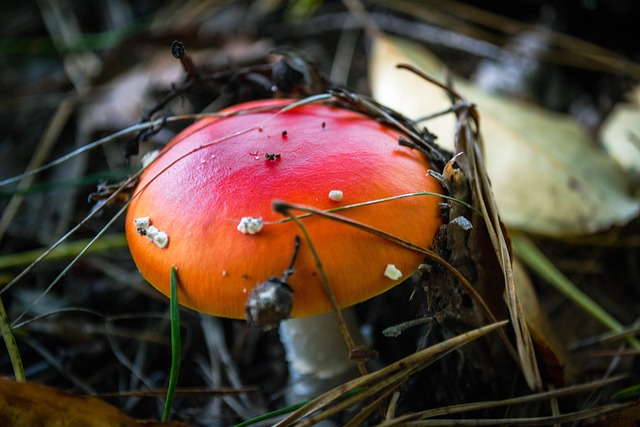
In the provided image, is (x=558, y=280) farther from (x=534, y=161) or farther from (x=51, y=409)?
(x=51, y=409)

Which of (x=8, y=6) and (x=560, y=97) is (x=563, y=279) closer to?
(x=560, y=97)

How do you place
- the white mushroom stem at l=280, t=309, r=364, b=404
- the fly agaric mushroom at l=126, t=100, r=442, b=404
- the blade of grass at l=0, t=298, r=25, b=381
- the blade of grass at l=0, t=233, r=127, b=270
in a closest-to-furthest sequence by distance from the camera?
the fly agaric mushroom at l=126, t=100, r=442, b=404, the blade of grass at l=0, t=298, r=25, b=381, the white mushroom stem at l=280, t=309, r=364, b=404, the blade of grass at l=0, t=233, r=127, b=270

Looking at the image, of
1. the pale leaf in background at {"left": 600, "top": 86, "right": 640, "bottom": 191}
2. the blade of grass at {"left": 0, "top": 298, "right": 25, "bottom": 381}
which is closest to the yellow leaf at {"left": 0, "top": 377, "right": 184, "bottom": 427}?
the blade of grass at {"left": 0, "top": 298, "right": 25, "bottom": 381}

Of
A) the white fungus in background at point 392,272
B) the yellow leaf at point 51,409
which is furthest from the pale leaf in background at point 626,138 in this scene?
the yellow leaf at point 51,409

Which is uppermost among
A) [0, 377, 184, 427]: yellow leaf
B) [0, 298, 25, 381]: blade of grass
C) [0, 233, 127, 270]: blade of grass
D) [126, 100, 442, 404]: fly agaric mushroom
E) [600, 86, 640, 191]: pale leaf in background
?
[600, 86, 640, 191]: pale leaf in background

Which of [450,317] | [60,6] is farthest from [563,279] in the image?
[60,6]

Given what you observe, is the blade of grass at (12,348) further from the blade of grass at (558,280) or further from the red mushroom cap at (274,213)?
the blade of grass at (558,280)

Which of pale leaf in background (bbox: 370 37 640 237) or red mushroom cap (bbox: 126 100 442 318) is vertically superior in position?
pale leaf in background (bbox: 370 37 640 237)

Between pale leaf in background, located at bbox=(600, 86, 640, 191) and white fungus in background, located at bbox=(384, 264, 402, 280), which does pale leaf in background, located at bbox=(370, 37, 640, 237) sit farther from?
white fungus in background, located at bbox=(384, 264, 402, 280)
